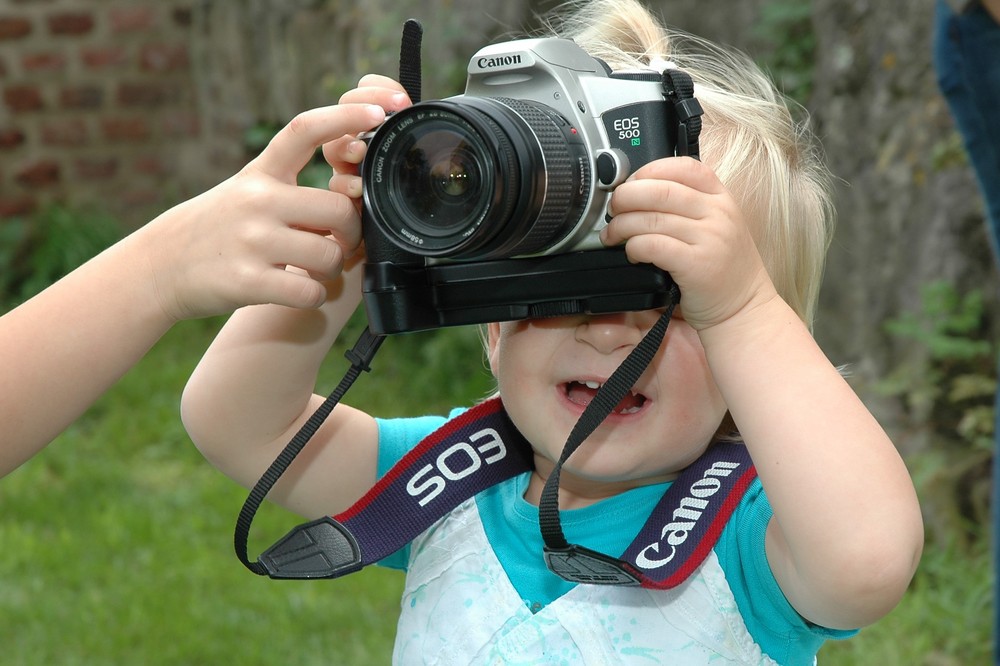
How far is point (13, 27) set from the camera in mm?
5164

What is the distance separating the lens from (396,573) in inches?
121

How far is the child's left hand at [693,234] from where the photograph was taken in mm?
1148

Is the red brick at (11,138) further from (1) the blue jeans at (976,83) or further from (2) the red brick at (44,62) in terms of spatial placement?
(1) the blue jeans at (976,83)

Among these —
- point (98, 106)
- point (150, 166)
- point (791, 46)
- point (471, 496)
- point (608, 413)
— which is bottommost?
point (150, 166)

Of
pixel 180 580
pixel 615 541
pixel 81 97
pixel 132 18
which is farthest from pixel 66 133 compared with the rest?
pixel 615 541

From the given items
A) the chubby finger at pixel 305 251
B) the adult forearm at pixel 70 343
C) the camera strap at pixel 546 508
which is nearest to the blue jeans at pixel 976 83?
the camera strap at pixel 546 508

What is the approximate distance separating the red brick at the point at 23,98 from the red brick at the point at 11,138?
92mm

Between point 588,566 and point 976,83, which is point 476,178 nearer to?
point 588,566

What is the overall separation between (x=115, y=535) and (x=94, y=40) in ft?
9.30

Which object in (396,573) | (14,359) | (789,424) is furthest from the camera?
(396,573)

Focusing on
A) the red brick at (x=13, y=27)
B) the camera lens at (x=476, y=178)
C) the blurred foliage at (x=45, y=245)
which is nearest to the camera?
the camera lens at (x=476, y=178)

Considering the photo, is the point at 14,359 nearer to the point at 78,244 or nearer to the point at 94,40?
the point at 78,244

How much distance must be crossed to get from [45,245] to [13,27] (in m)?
0.93

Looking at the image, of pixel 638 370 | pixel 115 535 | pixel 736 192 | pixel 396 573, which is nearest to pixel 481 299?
pixel 638 370
